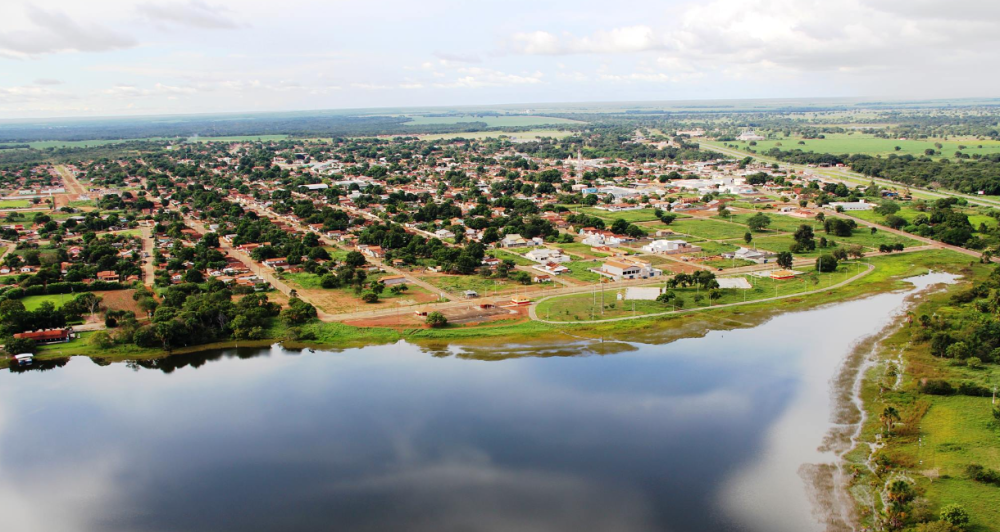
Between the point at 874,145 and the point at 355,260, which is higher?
the point at 874,145

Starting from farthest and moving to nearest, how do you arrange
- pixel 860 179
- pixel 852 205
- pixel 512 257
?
1. pixel 860 179
2. pixel 852 205
3. pixel 512 257

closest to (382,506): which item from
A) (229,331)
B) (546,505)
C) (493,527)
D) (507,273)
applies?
(493,527)

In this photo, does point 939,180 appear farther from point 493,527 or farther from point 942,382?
point 493,527

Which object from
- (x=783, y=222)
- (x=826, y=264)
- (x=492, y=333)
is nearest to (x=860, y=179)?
(x=783, y=222)

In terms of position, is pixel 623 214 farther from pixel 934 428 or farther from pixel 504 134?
pixel 504 134

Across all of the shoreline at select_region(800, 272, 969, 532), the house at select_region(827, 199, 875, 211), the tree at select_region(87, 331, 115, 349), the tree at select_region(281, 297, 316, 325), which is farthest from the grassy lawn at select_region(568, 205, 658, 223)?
the tree at select_region(87, 331, 115, 349)

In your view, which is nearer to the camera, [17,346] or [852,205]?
[17,346]

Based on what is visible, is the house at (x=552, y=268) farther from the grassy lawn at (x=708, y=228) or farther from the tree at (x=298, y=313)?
the grassy lawn at (x=708, y=228)
